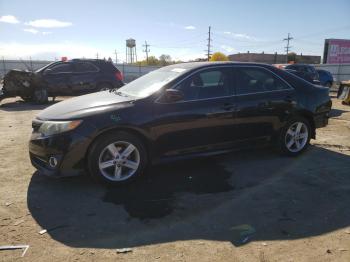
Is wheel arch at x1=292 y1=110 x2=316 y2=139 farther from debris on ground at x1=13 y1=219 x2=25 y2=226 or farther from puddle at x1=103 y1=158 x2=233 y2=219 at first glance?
debris on ground at x1=13 y1=219 x2=25 y2=226

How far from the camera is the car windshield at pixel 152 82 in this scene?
4957 mm

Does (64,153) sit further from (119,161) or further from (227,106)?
(227,106)

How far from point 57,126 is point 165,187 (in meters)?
1.57

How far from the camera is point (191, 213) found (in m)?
3.85

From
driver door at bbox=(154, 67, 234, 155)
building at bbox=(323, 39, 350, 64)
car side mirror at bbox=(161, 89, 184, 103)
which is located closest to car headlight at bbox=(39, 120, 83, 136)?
driver door at bbox=(154, 67, 234, 155)

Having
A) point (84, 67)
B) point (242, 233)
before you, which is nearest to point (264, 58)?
point (84, 67)

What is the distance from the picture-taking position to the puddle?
3992 millimetres

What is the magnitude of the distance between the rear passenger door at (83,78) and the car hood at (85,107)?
888 cm

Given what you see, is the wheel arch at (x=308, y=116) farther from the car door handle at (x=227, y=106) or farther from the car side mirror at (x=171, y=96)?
the car side mirror at (x=171, y=96)

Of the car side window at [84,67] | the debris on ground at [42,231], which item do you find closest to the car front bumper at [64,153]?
the debris on ground at [42,231]

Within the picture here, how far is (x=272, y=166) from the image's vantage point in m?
5.46

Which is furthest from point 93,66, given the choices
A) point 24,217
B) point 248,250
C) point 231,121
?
point 248,250

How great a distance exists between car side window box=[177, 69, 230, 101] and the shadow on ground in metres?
1.13

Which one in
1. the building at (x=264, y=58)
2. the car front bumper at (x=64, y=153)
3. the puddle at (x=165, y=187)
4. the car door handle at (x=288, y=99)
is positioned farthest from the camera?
the building at (x=264, y=58)
